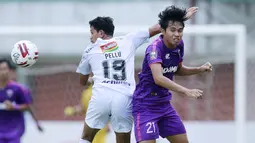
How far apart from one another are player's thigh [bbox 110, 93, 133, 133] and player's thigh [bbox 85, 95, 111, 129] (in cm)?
8

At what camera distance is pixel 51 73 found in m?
13.5

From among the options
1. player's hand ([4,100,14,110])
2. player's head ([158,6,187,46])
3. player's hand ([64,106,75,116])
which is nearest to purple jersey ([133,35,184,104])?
player's head ([158,6,187,46])

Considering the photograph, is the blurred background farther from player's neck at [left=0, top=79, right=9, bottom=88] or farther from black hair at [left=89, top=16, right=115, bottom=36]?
black hair at [left=89, top=16, right=115, bottom=36]

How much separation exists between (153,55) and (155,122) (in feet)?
2.51

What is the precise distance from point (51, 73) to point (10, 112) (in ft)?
8.69

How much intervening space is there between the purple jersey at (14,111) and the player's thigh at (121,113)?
2847 millimetres

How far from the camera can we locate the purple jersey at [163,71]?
25.7 ft

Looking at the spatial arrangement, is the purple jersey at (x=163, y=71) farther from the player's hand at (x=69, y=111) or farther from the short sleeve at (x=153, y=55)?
the player's hand at (x=69, y=111)

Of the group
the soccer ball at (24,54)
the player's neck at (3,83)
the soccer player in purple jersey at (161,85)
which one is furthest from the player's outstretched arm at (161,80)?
the player's neck at (3,83)

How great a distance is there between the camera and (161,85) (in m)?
7.60

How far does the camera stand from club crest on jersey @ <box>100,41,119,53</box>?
831 centimetres

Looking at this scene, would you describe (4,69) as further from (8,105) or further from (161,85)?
(161,85)

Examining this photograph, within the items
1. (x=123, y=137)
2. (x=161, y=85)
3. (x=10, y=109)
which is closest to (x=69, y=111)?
(x=10, y=109)

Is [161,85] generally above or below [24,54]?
below
